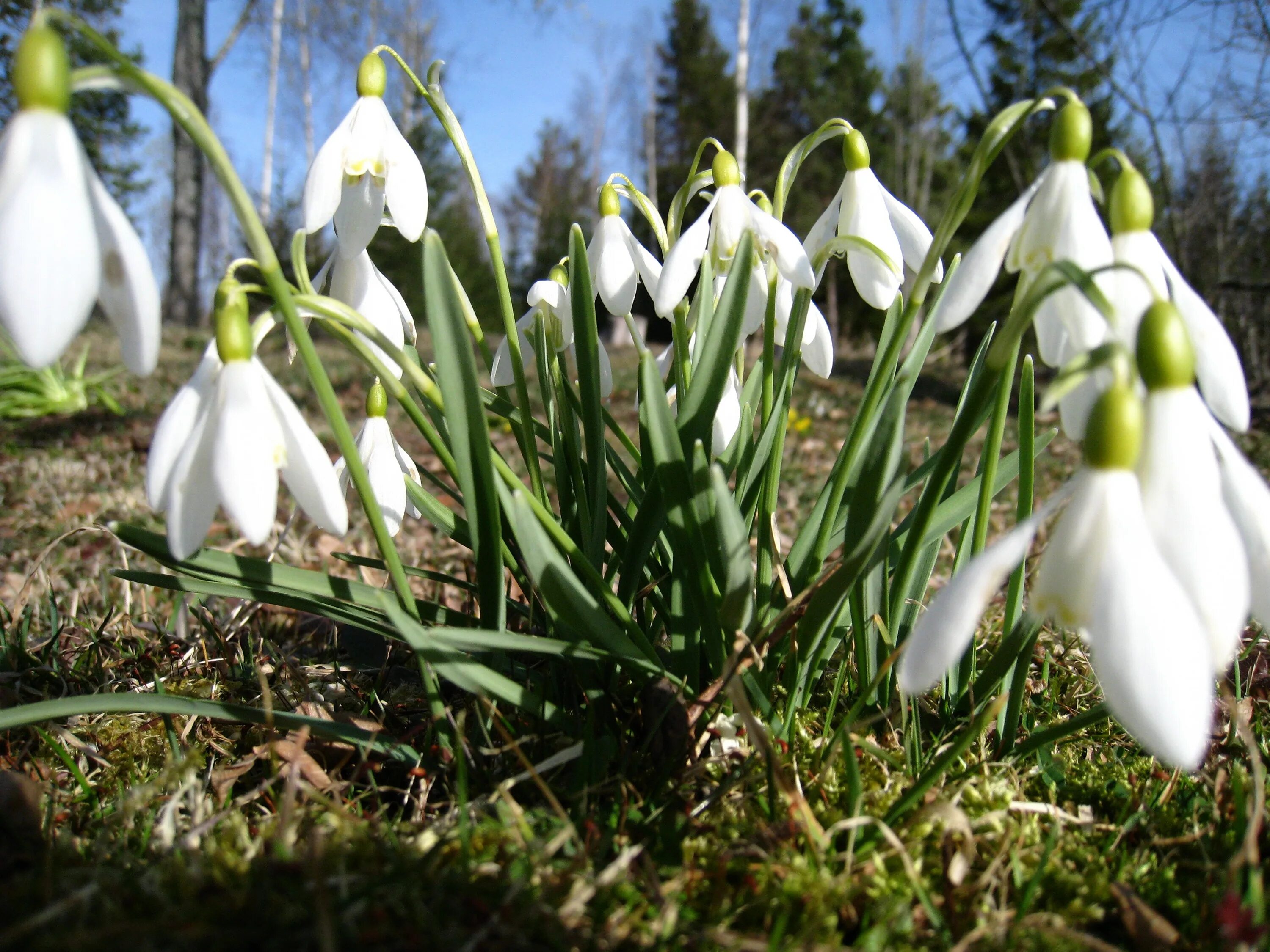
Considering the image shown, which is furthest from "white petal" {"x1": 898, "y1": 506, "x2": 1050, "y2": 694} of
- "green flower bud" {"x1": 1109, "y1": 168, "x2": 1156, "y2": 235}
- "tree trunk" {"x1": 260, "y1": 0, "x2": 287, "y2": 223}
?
"tree trunk" {"x1": 260, "y1": 0, "x2": 287, "y2": 223}

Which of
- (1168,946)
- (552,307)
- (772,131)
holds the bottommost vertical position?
(1168,946)

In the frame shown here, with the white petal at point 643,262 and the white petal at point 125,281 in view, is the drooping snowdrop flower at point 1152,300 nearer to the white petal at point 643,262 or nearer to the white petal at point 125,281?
the white petal at point 643,262

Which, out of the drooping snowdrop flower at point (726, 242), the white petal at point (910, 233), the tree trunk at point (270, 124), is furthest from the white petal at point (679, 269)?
the tree trunk at point (270, 124)

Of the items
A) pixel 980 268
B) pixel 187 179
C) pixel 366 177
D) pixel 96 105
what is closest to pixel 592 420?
pixel 366 177

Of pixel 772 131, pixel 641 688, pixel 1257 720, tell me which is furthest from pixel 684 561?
pixel 772 131

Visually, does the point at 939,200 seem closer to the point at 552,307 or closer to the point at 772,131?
the point at 772,131

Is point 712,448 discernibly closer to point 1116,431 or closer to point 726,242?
point 726,242

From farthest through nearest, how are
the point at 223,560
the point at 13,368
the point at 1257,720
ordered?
the point at 13,368
the point at 1257,720
the point at 223,560
